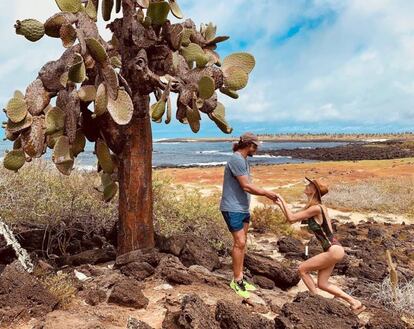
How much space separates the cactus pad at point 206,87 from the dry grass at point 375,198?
1244cm

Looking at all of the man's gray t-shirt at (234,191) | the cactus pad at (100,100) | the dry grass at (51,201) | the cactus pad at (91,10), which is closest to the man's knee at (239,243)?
the man's gray t-shirt at (234,191)

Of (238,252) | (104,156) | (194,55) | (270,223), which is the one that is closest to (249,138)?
(238,252)

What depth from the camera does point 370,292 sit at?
763cm

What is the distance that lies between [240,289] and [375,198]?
1419cm

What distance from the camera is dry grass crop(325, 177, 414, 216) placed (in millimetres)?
18047

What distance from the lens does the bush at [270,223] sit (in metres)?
12.5

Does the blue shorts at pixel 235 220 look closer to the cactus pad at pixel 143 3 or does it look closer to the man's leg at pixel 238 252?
the man's leg at pixel 238 252

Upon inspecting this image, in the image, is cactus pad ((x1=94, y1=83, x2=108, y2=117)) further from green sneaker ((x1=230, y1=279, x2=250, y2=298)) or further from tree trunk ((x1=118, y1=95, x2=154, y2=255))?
green sneaker ((x1=230, y1=279, x2=250, y2=298))

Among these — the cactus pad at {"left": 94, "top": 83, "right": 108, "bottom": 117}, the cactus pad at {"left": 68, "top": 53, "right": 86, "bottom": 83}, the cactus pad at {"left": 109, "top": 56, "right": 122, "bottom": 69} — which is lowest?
the cactus pad at {"left": 94, "top": 83, "right": 108, "bottom": 117}

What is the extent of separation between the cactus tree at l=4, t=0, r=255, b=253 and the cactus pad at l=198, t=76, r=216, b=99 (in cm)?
1

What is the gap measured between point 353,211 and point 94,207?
10.8m

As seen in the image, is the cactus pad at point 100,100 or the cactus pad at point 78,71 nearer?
the cactus pad at point 78,71

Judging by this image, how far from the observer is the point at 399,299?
269 inches

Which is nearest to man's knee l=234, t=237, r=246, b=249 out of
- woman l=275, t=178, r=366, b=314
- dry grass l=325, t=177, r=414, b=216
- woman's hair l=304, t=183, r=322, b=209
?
woman l=275, t=178, r=366, b=314
